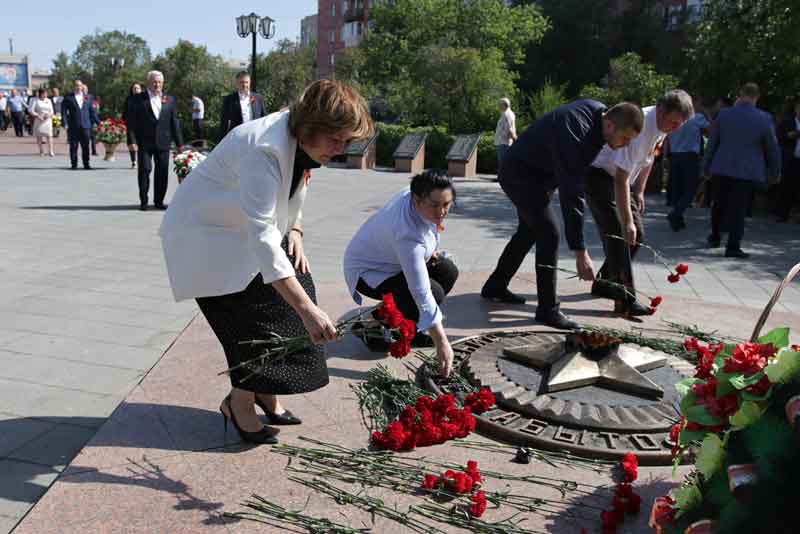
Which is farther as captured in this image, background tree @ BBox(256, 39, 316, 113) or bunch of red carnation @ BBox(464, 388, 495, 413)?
background tree @ BBox(256, 39, 316, 113)

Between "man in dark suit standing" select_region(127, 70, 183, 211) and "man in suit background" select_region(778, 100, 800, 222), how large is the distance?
9.19 meters

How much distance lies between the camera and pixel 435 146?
2177 centimetres

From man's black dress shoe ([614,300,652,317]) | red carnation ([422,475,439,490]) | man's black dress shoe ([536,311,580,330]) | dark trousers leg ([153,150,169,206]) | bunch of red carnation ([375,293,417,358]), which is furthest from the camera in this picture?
dark trousers leg ([153,150,169,206])

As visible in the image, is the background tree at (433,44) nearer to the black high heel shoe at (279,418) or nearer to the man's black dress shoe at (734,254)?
the man's black dress shoe at (734,254)

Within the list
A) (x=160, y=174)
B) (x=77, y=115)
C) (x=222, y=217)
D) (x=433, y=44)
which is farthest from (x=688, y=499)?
(x=433, y=44)

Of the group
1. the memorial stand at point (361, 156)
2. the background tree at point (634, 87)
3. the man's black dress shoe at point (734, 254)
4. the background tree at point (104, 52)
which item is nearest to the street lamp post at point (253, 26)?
the memorial stand at point (361, 156)

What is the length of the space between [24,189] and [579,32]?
3754 centimetres

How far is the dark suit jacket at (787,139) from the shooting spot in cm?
1175

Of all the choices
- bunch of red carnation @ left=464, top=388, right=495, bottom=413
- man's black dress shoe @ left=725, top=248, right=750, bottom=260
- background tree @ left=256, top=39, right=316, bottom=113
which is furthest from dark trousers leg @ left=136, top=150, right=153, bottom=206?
background tree @ left=256, top=39, right=316, bottom=113

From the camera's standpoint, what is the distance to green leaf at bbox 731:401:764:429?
1.67 meters

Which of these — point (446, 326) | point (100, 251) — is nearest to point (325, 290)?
point (446, 326)

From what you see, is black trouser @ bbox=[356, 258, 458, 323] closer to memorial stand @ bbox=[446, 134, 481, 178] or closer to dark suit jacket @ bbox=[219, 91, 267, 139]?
dark suit jacket @ bbox=[219, 91, 267, 139]

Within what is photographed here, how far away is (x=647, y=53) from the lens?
1662 inches

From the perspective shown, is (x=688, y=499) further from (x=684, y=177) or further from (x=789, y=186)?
(x=789, y=186)
